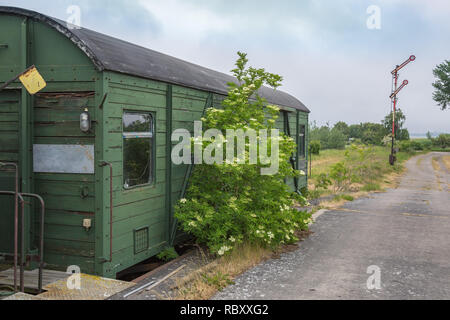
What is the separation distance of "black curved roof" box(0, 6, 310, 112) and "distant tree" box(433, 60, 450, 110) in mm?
45171

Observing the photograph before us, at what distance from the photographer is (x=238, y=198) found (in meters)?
7.35

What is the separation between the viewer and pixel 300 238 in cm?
852

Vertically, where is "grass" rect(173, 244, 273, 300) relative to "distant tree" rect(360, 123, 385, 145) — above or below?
below

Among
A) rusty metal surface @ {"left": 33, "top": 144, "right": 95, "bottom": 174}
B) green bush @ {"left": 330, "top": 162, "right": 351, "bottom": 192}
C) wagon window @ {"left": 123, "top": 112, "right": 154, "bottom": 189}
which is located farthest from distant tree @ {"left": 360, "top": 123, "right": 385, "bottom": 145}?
rusty metal surface @ {"left": 33, "top": 144, "right": 95, "bottom": 174}

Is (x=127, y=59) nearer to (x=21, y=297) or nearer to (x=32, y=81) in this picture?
(x=32, y=81)

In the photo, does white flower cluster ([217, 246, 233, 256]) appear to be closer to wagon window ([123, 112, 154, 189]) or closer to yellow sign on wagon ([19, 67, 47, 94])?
wagon window ([123, 112, 154, 189])

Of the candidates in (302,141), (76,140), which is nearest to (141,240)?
(76,140)

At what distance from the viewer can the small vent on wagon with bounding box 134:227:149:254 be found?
627cm

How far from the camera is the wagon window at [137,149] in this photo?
6.02 metres

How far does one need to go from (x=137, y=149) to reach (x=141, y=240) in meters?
1.36

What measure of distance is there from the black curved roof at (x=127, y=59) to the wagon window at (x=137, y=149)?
64 cm
